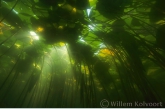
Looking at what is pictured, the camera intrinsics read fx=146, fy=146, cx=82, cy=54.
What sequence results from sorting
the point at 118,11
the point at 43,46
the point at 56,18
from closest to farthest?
1. the point at 118,11
2. the point at 56,18
3. the point at 43,46

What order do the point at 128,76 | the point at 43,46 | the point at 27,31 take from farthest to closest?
the point at 43,46 → the point at 27,31 → the point at 128,76

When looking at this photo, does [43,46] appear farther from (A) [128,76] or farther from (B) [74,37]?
(A) [128,76]

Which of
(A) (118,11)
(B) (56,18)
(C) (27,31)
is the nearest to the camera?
(A) (118,11)

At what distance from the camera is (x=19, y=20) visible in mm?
2939

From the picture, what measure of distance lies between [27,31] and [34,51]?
0.95 m

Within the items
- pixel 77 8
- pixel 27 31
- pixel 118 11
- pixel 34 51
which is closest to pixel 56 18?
pixel 77 8

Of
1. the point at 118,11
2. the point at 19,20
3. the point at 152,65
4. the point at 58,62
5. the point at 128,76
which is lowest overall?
the point at 128,76

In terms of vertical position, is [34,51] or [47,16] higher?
[34,51]

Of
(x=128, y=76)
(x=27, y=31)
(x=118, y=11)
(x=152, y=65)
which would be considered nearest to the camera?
(x=118, y=11)

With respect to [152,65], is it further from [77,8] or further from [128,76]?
[77,8]

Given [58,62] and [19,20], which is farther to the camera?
[58,62]

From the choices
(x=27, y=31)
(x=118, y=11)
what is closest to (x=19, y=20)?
(x=27, y=31)

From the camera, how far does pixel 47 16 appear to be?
2375mm

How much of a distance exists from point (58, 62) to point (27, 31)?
8.71 feet
